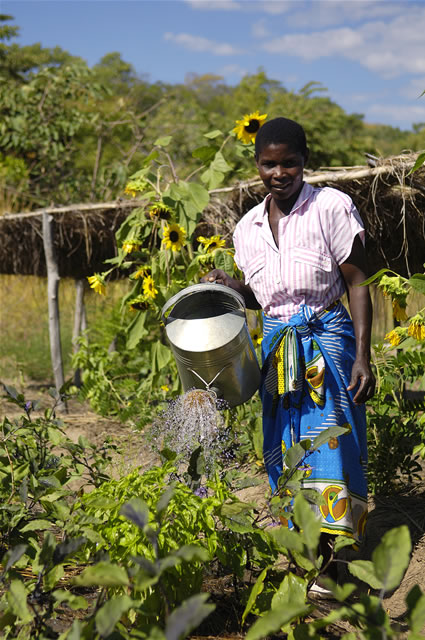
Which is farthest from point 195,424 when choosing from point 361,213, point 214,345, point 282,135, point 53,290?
point 53,290

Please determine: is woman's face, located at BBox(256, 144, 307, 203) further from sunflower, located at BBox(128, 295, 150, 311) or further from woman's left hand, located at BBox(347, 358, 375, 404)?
sunflower, located at BBox(128, 295, 150, 311)

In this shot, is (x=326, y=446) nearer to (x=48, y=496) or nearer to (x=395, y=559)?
(x=48, y=496)

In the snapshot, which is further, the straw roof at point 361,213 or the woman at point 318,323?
the straw roof at point 361,213

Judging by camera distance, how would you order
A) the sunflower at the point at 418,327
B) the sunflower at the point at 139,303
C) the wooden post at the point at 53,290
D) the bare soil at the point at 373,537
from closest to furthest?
1. the bare soil at the point at 373,537
2. the sunflower at the point at 418,327
3. the sunflower at the point at 139,303
4. the wooden post at the point at 53,290

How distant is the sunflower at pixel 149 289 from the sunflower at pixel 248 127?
757 millimetres

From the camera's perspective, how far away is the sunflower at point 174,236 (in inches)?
112

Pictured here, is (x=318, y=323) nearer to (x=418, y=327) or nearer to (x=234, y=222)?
(x=418, y=327)

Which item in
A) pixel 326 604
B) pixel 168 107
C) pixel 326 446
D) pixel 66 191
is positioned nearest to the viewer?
pixel 326 604

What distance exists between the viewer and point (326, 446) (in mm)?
1905

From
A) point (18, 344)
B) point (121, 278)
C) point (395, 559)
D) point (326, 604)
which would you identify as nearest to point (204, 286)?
point (326, 604)

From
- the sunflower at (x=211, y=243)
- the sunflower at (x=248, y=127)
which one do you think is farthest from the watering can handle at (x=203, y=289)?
the sunflower at (x=248, y=127)

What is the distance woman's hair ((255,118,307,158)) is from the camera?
1.90m

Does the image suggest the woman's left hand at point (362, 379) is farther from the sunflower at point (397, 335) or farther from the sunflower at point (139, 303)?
the sunflower at point (139, 303)

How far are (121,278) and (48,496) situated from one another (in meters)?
4.12
